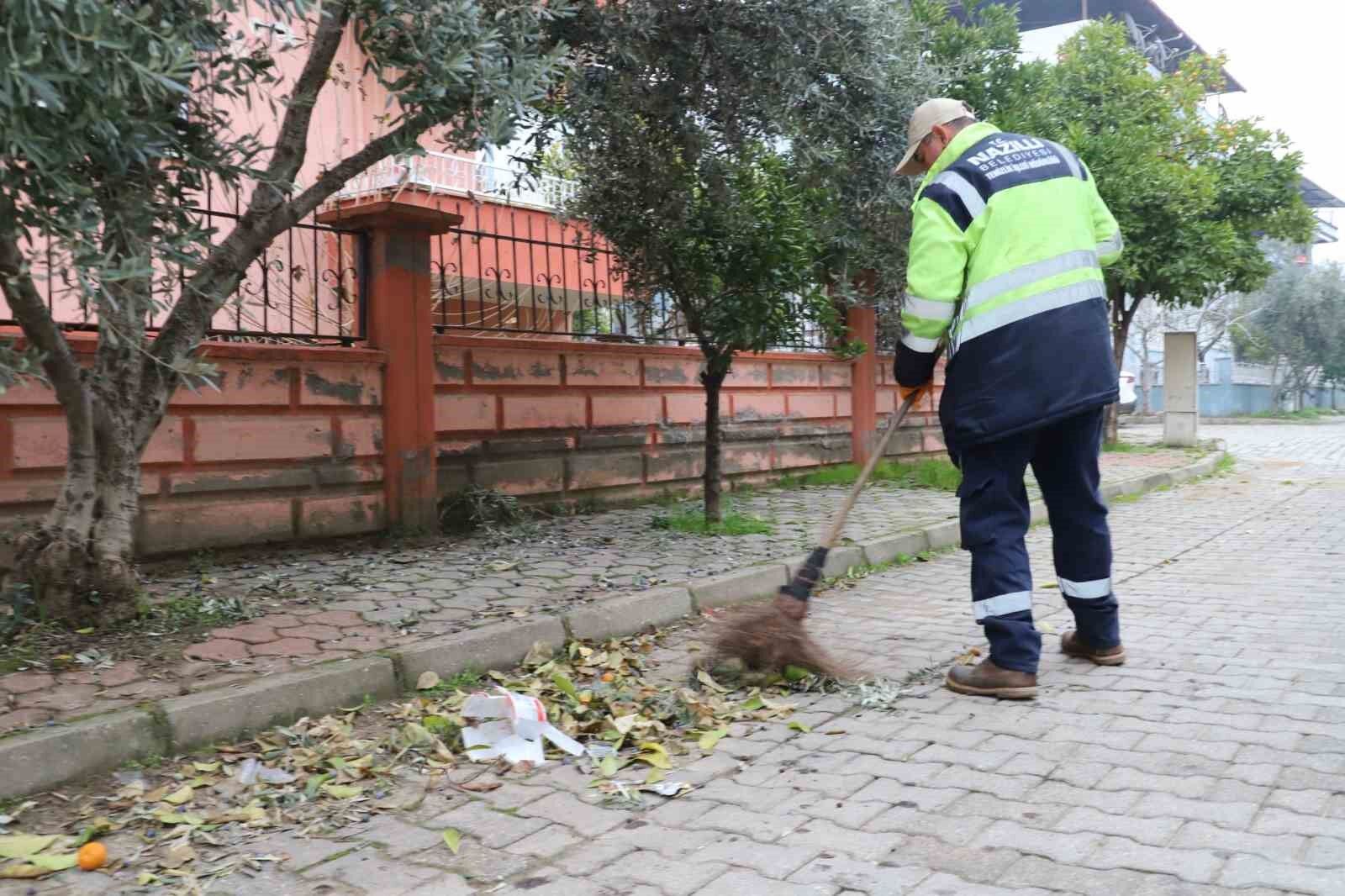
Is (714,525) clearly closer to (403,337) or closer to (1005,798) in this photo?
(403,337)

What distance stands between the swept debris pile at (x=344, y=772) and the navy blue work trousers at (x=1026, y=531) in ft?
2.58

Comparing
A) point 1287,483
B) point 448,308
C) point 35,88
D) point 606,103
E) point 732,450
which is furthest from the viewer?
point 1287,483

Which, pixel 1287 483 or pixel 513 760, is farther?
pixel 1287 483

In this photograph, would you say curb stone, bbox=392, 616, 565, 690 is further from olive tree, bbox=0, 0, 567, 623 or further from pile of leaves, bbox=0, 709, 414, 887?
olive tree, bbox=0, 0, 567, 623

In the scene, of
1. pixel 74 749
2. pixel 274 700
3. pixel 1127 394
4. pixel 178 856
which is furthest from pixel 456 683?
pixel 1127 394

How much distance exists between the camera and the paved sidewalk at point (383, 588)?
3.92m

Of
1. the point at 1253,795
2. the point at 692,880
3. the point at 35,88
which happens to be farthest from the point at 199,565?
the point at 1253,795

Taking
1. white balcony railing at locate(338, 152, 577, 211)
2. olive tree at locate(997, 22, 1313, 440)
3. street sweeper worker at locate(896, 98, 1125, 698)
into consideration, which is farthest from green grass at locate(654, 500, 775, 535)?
olive tree at locate(997, 22, 1313, 440)

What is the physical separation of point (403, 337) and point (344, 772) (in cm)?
404

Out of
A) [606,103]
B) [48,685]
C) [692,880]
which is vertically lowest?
[692,880]

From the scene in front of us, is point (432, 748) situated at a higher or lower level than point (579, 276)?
lower

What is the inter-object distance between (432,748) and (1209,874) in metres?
2.34

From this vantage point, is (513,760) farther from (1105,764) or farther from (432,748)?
(1105,764)

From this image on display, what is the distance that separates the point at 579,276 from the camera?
857cm
